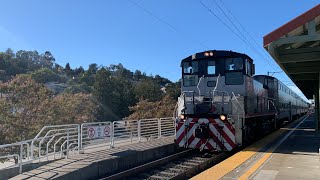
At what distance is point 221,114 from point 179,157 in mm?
2432

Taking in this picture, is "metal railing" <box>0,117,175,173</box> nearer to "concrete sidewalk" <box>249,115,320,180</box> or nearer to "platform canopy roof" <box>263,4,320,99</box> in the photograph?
"concrete sidewalk" <box>249,115,320,180</box>

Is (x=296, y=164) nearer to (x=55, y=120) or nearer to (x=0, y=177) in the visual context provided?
(x=0, y=177)

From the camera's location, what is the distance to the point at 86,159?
10547mm

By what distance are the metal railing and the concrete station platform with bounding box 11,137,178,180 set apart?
437mm

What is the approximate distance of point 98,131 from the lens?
43.1 feet

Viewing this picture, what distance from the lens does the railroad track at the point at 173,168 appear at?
10.1m

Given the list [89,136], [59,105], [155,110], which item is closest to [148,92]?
[155,110]

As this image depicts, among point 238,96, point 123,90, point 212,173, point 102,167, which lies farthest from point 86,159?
point 123,90

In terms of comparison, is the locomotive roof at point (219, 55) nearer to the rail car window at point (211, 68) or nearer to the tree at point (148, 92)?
the rail car window at point (211, 68)

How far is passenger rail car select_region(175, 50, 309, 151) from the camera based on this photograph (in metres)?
13.2

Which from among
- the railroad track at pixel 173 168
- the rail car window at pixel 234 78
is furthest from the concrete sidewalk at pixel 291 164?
the rail car window at pixel 234 78

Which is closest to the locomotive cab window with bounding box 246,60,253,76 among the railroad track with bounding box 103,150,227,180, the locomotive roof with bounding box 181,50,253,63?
the locomotive roof with bounding box 181,50,253,63

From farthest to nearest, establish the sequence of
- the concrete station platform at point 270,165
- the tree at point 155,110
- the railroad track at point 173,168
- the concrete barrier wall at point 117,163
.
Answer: the tree at point 155,110 < the railroad track at point 173,168 < the concrete barrier wall at point 117,163 < the concrete station platform at point 270,165

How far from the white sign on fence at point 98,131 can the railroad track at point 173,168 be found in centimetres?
261
